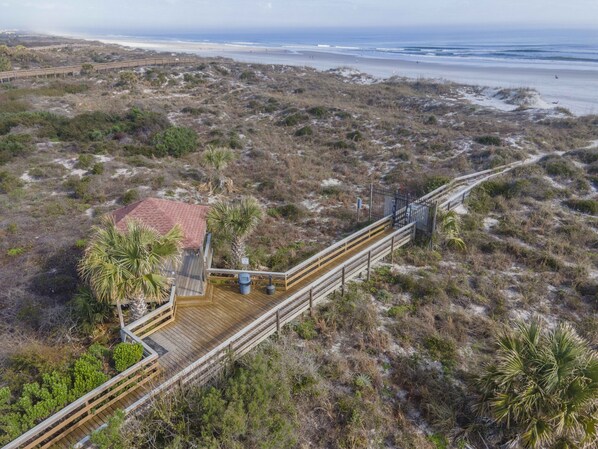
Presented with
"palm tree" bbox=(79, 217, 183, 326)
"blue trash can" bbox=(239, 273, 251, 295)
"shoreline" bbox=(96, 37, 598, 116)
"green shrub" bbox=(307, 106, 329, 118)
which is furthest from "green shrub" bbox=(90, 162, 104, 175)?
"shoreline" bbox=(96, 37, 598, 116)

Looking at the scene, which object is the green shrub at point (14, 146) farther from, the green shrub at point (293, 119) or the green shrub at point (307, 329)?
the green shrub at point (307, 329)

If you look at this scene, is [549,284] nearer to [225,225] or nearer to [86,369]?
[225,225]

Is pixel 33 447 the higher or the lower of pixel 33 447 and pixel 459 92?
the lower

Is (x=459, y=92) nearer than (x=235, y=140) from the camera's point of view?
No

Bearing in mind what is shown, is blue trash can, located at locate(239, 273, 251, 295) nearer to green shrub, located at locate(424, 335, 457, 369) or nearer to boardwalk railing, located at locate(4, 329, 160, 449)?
boardwalk railing, located at locate(4, 329, 160, 449)

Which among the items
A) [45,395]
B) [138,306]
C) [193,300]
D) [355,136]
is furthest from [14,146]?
[355,136]

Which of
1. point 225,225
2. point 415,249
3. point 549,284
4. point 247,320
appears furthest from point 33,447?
point 549,284

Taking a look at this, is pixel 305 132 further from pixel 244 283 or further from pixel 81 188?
pixel 244 283
